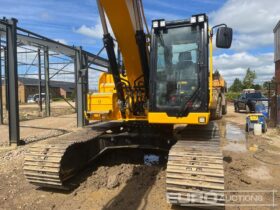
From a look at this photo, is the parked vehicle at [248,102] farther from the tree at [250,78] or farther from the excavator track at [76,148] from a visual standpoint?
the tree at [250,78]

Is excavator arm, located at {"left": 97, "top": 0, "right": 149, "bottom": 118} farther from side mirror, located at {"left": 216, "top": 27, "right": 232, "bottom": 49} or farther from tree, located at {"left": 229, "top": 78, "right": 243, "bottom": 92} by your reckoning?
tree, located at {"left": 229, "top": 78, "right": 243, "bottom": 92}

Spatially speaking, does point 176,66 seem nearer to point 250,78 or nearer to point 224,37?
point 224,37

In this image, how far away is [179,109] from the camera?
554 cm

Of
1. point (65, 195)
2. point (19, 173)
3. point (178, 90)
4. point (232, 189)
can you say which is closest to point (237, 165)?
point (232, 189)

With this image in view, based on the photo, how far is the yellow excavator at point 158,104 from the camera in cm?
461

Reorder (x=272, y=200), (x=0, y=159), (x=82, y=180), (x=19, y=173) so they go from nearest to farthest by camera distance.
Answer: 1. (x=272, y=200)
2. (x=82, y=180)
3. (x=19, y=173)
4. (x=0, y=159)

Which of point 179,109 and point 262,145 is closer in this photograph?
point 179,109

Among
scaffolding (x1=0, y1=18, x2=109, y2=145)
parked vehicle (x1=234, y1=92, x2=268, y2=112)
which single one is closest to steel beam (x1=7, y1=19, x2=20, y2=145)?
scaffolding (x1=0, y1=18, x2=109, y2=145)

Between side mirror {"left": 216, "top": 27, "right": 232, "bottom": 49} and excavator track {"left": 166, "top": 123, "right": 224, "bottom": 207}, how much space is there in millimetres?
1770

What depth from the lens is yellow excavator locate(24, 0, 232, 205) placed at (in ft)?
15.1

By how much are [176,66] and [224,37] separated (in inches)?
37.5

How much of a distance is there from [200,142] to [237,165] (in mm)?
2330

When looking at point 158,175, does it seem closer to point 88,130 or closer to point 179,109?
point 179,109

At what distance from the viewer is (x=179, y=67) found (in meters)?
5.66
